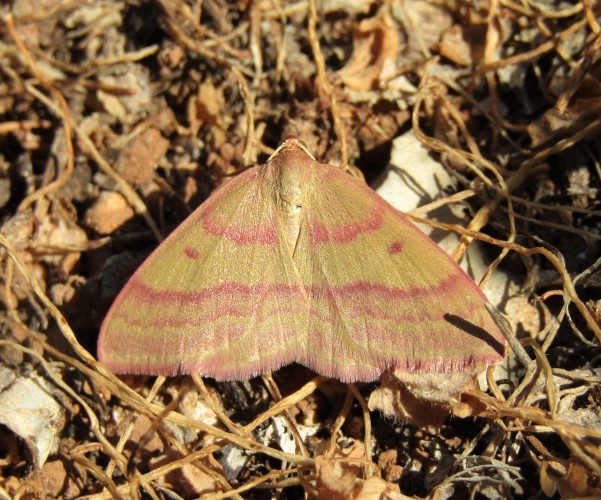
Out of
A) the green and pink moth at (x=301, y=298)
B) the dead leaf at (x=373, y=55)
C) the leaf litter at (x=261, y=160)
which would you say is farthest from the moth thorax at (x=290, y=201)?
the dead leaf at (x=373, y=55)

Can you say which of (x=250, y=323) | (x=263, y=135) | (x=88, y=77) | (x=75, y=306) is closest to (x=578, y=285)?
(x=250, y=323)

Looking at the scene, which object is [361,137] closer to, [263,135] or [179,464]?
A: [263,135]

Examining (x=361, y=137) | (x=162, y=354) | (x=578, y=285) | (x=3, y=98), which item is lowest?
(x=578, y=285)

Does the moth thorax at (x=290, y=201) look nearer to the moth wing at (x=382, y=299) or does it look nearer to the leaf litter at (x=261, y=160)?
the moth wing at (x=382, y=299)

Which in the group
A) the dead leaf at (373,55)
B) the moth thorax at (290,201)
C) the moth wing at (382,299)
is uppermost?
the dead leaf at (373,55)

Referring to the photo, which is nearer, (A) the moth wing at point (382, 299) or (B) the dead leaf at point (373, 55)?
(A) the moth wing at point (382, 299)

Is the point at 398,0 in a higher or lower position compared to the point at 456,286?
higher

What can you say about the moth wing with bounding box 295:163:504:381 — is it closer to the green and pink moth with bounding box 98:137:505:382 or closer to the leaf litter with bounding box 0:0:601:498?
the green and pink moth with bounding box 98:137:505:382

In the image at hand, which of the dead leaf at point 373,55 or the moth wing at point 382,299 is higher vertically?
the dead leaf at point 373,55
